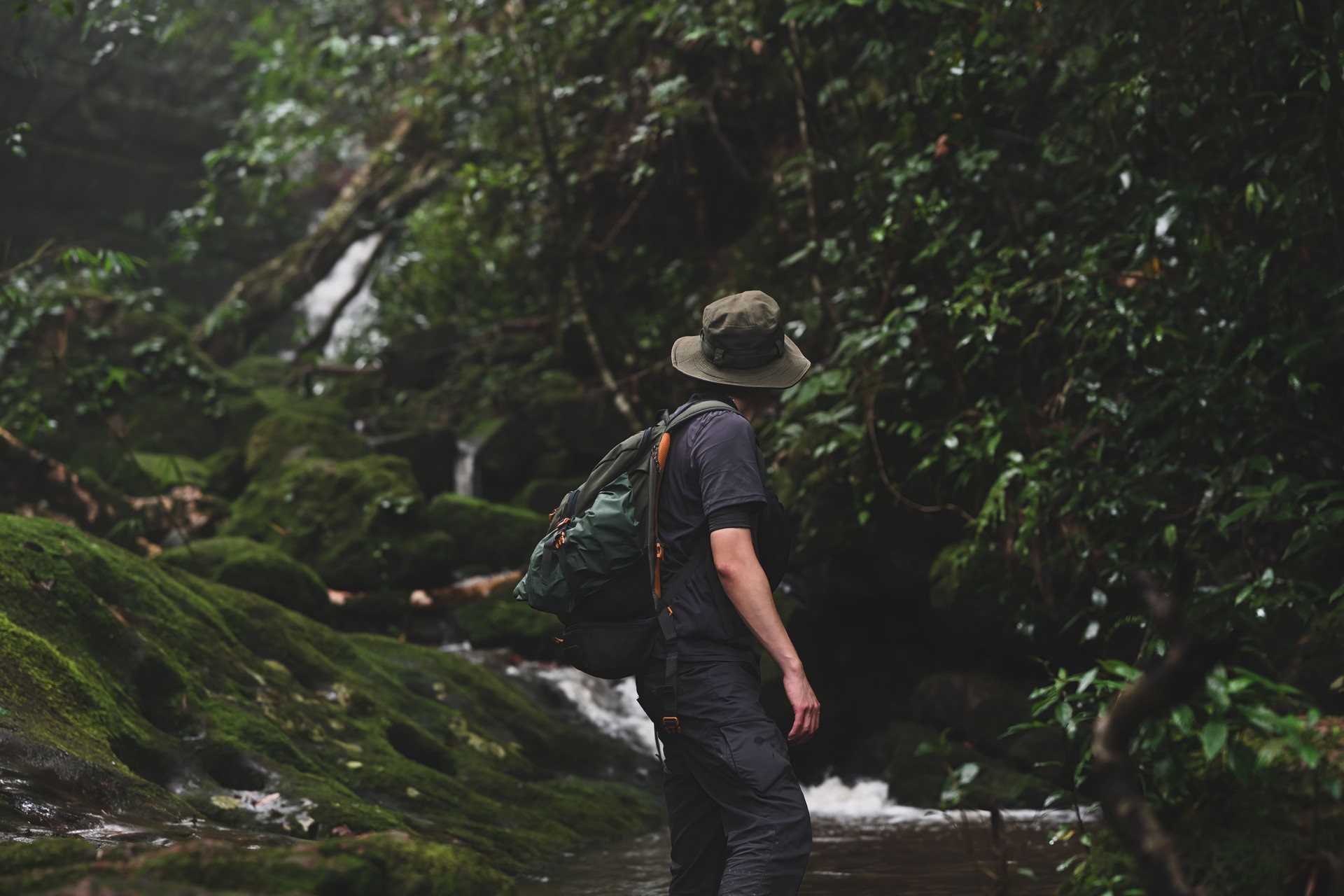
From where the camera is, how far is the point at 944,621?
7.95m

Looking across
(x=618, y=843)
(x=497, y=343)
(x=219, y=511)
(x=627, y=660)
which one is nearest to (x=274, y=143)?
(x=497, y=343)

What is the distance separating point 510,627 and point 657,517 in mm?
6929

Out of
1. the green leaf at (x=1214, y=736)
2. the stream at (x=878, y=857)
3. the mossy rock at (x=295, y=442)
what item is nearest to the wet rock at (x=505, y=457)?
the mossy rock at (x=295, y=442)

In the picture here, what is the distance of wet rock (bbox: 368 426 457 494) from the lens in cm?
1333

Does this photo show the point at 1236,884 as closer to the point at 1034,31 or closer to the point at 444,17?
→ the point at 1034,31

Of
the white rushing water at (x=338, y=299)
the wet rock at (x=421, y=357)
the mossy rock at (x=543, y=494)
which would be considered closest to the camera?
the mossy rock at (x=543, y=494)

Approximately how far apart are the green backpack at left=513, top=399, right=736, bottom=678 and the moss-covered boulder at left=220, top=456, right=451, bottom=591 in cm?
772

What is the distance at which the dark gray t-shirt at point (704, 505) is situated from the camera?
10.5ft

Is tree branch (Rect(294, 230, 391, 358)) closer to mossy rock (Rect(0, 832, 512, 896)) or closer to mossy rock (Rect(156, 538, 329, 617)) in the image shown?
mossy rock (Rect(156, 538, 329, 617))

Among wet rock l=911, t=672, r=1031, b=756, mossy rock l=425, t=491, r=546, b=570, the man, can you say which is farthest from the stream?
mossy rock l=425, t=491, r=546, b=570

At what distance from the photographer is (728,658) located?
320cm

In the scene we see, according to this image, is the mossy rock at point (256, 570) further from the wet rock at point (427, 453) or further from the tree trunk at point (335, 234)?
the tree trunk at point (335, 234)

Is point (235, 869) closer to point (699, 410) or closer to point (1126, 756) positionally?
point (699, 410)

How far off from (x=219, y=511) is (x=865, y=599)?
7.38 m
